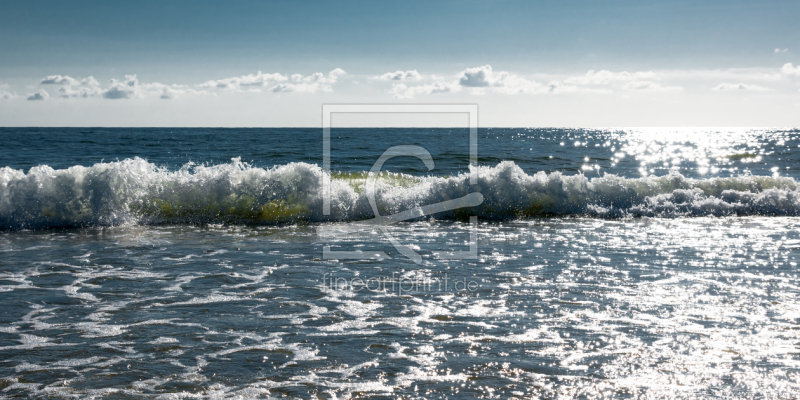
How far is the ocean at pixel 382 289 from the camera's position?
13.2 feet

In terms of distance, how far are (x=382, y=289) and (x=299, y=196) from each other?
6.85m

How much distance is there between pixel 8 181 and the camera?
38.9 ft

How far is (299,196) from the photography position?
1280cm

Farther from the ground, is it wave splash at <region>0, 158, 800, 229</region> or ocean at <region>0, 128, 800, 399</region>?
wave splash at <region>0, 158, 800, 229</region>

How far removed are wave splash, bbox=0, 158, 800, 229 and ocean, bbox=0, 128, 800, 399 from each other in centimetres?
6

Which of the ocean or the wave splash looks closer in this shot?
the ocean

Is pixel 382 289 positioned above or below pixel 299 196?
below

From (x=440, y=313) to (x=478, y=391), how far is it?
1711mm

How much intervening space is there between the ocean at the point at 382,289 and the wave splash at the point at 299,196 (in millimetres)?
55

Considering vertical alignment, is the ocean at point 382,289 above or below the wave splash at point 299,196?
below

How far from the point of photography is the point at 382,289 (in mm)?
6387

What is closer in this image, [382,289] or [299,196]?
[382,289]

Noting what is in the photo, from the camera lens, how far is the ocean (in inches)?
158

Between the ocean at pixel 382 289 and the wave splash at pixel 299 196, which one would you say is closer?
the ocean at pixel 382 289
